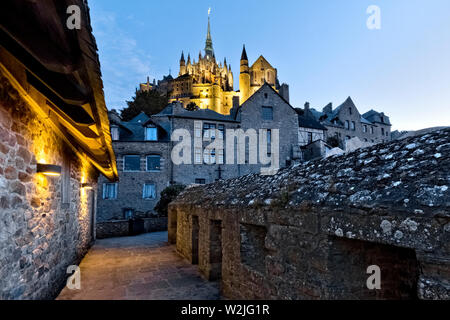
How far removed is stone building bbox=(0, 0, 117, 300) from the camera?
1.79 meters

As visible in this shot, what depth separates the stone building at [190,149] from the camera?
21188 millimetres

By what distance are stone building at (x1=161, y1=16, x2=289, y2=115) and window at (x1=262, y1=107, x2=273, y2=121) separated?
3.67m

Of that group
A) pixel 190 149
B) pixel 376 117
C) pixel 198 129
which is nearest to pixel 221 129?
pixel 198 129

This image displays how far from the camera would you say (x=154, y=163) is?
71.3ft

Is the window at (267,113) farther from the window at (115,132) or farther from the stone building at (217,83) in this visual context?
the window at (115,132)

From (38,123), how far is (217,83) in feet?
240

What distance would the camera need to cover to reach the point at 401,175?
6.63 feet

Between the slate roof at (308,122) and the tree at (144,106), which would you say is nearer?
the slate roof at (308,122)

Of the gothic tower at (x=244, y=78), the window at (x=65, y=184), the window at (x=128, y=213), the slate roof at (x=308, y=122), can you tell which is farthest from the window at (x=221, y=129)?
the gothic tower at (x=244, y=78)

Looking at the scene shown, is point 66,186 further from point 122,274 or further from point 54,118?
point 122,274

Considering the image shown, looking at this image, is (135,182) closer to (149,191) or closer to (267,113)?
(149,191)

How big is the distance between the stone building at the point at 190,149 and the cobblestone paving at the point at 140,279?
1141cm

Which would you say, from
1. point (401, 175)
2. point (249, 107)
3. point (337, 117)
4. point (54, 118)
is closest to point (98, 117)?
point (54, 118)
